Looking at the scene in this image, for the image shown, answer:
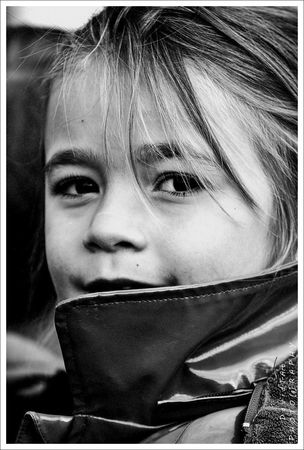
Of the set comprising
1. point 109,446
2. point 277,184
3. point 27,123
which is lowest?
point 109,446

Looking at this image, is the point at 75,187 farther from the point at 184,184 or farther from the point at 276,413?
the point at 276,413

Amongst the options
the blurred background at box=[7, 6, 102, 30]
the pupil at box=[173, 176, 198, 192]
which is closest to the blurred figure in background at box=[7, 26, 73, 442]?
the blurred background at box=[7, 6, 102, 30]

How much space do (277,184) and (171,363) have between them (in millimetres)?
262

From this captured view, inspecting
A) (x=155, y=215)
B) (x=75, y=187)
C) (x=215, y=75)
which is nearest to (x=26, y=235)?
(x=75, y=187)

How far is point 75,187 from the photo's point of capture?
2.77ft

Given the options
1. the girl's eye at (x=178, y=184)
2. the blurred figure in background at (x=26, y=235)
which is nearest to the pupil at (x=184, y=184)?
the girl's eye at (x=178, y=184)

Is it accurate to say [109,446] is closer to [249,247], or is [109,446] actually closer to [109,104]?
[249,247]

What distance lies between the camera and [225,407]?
0.74 metres

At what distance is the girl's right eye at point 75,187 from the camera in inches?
32.5

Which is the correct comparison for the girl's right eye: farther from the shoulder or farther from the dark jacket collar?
the shoulder

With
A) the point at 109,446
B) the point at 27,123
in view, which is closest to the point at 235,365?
the point at 109,446

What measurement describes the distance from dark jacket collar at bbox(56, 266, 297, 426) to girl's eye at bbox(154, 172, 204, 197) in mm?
123

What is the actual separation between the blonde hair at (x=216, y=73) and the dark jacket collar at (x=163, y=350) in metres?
0.11

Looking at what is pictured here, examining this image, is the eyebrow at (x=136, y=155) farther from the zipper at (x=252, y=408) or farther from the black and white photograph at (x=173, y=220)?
the zipper at (x=252, y=408)
